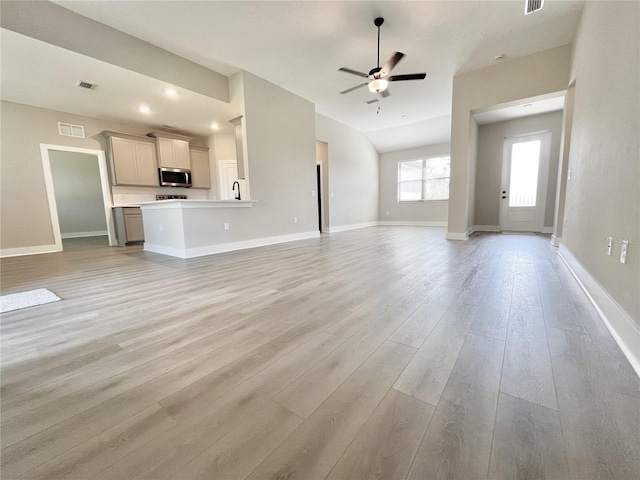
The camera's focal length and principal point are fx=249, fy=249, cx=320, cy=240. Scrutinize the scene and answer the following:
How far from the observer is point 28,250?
15.5ft

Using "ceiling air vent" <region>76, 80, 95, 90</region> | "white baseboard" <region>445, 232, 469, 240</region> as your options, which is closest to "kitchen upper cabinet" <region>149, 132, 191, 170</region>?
"ceiling air vent" <region>76, 80, 95, 90</region>

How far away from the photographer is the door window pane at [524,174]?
6070 mm

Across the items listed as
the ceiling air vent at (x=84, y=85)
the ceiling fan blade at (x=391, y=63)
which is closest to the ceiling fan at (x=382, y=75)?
the ceiling fan blade at (x=391, y=63)

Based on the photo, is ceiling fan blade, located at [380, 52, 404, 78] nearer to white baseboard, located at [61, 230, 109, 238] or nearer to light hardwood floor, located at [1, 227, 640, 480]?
light hardwood floor, located at [1, 227, 640, 480]

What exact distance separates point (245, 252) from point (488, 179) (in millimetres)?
6436

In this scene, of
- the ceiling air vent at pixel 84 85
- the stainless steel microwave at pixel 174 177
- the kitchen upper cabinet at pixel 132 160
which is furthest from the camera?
the stainless steel microwave at pixel 174 177

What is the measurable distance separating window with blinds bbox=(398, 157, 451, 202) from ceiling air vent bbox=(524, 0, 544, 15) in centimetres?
526

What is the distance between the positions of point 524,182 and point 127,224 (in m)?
9.47

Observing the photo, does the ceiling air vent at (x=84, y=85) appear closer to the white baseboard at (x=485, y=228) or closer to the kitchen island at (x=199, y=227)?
the kitchen island at (x=199, y=227)

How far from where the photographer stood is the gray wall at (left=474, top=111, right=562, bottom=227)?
584cm

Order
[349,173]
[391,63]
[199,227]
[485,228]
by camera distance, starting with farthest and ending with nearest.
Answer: [349,173] < [485,228] < [199,227] < [391,63]

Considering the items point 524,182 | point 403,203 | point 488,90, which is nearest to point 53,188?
point 488,90

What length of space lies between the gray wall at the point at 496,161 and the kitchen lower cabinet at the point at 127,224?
8534 millimetres

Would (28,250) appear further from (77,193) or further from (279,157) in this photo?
(279,157)
